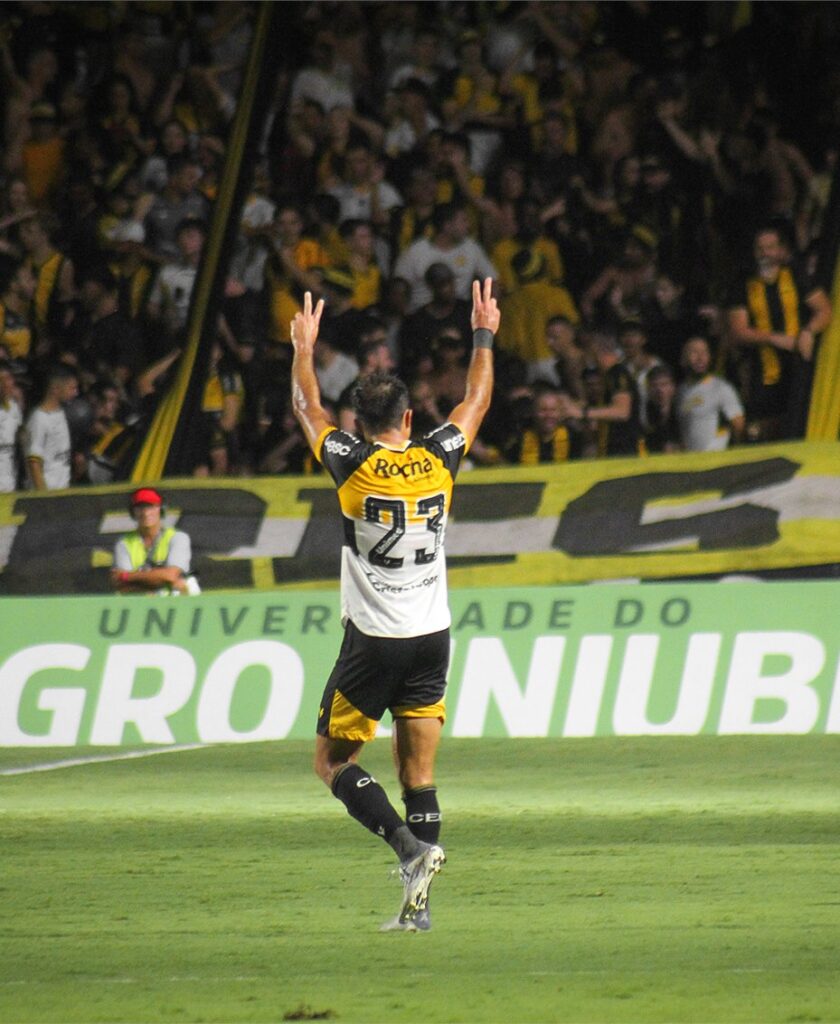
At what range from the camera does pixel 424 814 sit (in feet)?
21.4

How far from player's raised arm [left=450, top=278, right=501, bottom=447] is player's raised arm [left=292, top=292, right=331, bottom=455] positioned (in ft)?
1.58

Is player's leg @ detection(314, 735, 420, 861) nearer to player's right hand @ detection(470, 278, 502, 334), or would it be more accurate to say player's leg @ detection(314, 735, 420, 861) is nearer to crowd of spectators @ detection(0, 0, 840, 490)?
player's right hand @ detection(470, 278, 502, 334)

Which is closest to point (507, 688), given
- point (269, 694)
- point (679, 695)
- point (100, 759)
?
point (679, 695)

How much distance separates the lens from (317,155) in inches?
626

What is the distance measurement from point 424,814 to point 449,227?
29.7ft

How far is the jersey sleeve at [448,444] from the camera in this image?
659 centimetres

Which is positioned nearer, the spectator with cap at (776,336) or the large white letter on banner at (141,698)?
the large white letter on banner at (141,698)

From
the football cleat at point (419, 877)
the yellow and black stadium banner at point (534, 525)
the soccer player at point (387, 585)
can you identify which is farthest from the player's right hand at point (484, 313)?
the yellow and black stadium banner at point (534, 525)

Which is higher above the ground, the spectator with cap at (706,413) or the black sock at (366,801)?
the spectator with cap at (706,413)

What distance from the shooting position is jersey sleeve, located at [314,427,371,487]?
6504 millimetres

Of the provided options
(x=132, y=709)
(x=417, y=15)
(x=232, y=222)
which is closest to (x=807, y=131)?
(x=417, y=15)

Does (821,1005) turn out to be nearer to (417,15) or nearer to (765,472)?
(765,472)

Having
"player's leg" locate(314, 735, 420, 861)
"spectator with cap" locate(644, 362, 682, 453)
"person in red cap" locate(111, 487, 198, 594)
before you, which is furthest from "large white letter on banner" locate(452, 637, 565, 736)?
"player's leg" locate(314, 735, 420, 861)

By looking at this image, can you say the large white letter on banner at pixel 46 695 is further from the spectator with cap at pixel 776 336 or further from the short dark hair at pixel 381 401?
the short dark hair at pixel 381 401
